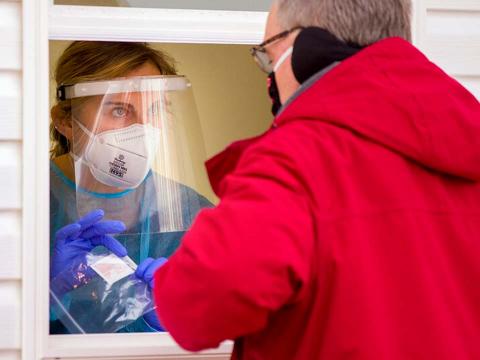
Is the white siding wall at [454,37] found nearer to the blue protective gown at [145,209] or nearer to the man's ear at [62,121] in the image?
the blue protective gown at [145,209]

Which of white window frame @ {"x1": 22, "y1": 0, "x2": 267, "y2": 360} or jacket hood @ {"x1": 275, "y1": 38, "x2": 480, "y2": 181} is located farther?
white window frame @ {"x1": 22, "y1": 0, "x2": 267, "y2": 360}

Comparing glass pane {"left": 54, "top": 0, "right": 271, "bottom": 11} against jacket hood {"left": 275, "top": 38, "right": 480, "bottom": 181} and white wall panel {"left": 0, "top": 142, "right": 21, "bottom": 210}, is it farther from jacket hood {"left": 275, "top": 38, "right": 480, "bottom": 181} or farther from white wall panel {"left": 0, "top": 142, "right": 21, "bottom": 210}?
jacket hood {"left": 275, "top": 38, "right": 480, "bottom": 181}

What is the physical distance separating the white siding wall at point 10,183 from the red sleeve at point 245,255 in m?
1.32

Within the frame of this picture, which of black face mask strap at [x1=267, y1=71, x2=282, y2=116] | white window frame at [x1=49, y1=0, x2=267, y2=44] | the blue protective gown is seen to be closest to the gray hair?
black face mask strap at [x1=267, y1=71, x2=282, y2=116]

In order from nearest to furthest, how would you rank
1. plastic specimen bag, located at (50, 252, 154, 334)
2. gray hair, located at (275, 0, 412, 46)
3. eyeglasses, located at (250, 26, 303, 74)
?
gray hair, located at (275, 0, 412, 46) → eyeglasses, located at (250, 26, 303, 74) → plastic specimen bag, located at (50, 252, 154, 334)

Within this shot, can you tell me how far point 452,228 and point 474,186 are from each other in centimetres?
14

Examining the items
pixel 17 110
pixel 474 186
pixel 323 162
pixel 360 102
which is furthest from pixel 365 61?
pixel 17 110

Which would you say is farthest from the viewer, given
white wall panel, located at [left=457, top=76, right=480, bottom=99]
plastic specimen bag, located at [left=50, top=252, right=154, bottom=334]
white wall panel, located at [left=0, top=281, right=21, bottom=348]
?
white wall panel, located at [left=457, top=76, right=480, bottom=99]

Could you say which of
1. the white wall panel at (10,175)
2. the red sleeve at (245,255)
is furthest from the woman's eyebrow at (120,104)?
the red sleeve at (245,255)

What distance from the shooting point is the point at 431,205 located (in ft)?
5.82

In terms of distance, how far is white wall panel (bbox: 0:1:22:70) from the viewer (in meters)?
2.88

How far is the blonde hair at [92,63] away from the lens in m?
3.20

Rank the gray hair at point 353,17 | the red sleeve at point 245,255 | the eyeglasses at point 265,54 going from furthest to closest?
the eyeglasses at point 265,54 < the gray hair at point 353,17 < the red sleeve at point 245,255

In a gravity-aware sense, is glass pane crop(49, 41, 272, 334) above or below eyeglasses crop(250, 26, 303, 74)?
below
